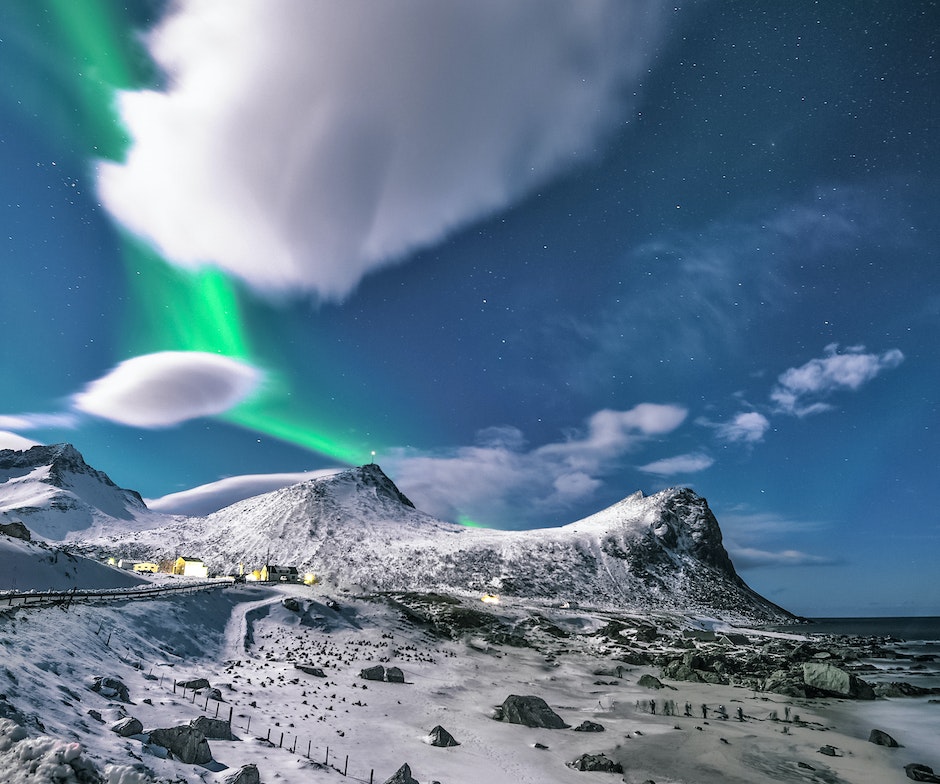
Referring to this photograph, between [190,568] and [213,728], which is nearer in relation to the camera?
[213,728]

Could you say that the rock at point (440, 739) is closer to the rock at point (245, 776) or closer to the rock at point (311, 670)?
the rock at point (245, 776)

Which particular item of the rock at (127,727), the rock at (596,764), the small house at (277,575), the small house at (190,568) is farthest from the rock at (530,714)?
the small house at (190,568)

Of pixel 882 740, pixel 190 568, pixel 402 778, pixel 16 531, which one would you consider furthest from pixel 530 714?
pixel 190 568

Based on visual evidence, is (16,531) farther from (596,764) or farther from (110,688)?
(596,764)

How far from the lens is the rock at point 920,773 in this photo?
28.3m

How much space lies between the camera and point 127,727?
19.0 metres

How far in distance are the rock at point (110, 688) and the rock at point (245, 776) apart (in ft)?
28.0

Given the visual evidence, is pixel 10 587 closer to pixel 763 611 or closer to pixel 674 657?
pixel 674 657

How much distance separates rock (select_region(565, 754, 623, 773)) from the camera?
88.0 feet

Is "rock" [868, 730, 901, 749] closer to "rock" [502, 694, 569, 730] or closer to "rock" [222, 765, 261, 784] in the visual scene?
"rock" [502, 694, 569, 730]

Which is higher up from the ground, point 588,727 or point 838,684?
point 838,684

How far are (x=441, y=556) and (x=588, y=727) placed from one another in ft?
410

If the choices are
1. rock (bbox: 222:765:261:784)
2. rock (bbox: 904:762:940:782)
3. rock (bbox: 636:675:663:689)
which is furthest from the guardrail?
rock (bbox: 904:762:940:782)

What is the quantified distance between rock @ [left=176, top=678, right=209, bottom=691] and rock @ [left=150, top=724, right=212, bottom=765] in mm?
10456
